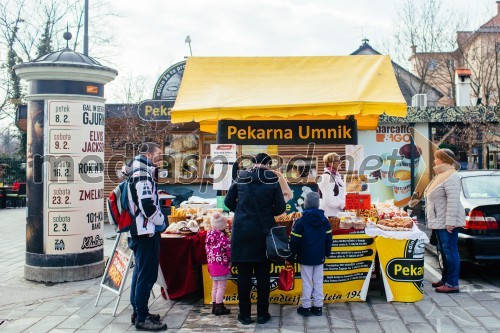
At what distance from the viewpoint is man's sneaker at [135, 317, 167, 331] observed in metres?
5.42

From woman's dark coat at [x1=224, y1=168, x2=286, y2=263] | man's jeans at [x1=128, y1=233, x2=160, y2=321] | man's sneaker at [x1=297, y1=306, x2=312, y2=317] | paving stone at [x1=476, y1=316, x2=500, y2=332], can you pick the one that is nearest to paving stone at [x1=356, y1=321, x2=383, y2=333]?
man's sneaker at [x1=297, y1=306, x2=312, y2=317]

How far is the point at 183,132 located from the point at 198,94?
320 inches

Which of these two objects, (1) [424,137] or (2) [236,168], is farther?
(1) [424,137]

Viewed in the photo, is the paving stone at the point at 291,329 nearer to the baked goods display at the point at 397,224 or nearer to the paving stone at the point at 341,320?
the paving stone at the point at 341,320

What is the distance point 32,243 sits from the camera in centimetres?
769

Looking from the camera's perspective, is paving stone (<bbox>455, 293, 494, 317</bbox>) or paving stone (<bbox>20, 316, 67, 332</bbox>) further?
paving stone (<bbox>455, 293, 494, 317</bbox>)

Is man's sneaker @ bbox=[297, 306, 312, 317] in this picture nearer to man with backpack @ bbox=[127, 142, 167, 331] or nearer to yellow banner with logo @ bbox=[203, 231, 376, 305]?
yellow banner with logo @ bbox=[203, 231, 376, 305]

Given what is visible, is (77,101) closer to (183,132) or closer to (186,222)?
(186,222)

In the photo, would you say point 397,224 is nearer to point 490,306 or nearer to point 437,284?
point 437,284

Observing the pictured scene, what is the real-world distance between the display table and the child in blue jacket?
3.14ft

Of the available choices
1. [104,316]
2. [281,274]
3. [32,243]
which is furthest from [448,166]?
[32,243]

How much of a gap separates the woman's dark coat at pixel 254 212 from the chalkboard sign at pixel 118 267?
1.39 metres

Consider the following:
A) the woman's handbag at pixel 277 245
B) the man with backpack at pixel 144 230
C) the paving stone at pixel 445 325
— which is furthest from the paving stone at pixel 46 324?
the paving stone at pixel 445 325

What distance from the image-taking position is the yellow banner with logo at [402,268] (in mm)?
6363
